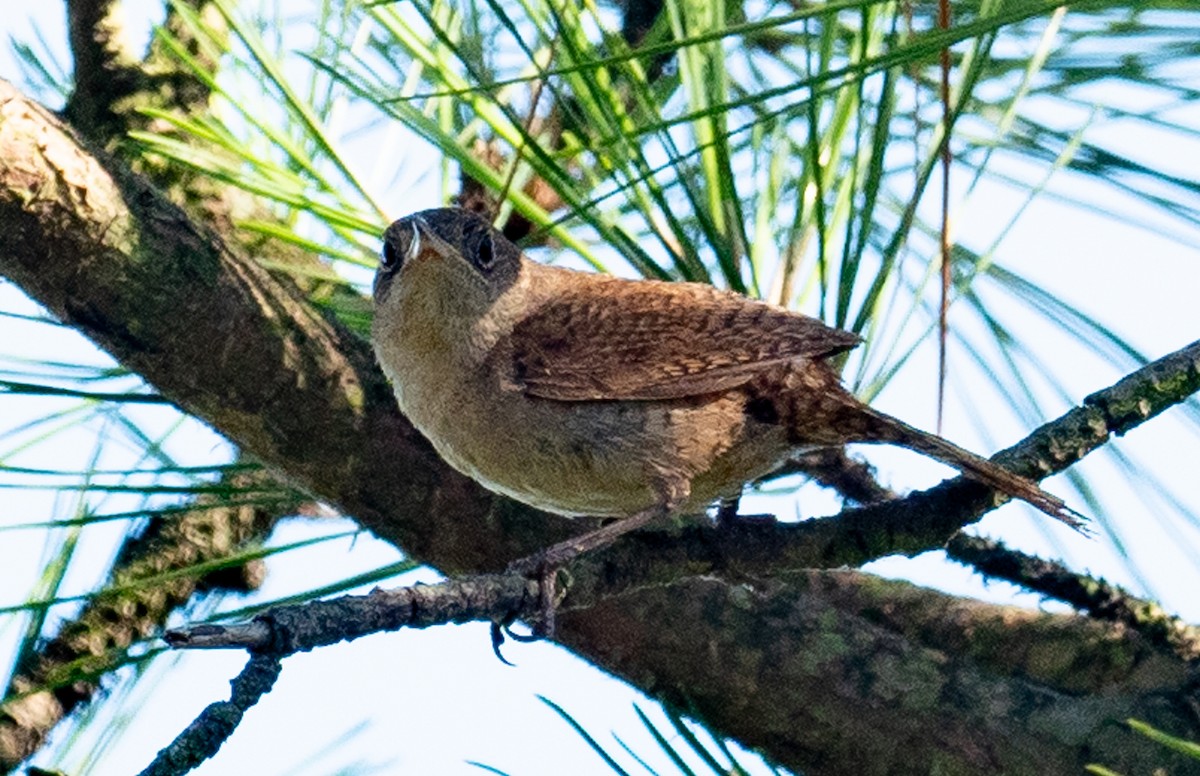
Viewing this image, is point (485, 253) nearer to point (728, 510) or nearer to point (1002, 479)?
point (728, 510)

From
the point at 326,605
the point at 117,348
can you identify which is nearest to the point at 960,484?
the point at 326,605

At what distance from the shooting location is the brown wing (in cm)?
249

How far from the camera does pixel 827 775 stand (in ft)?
7.97

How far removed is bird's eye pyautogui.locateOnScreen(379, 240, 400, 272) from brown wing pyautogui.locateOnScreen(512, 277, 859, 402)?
22cm

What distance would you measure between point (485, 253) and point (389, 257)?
0.53 feet

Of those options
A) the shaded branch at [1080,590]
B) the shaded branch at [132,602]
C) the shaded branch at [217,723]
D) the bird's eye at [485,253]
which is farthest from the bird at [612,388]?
the shaded branch at [217,723]

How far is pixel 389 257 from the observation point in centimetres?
259

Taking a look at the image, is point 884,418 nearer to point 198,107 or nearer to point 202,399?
point 202,399

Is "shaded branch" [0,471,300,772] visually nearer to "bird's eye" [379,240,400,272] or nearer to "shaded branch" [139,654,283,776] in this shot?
"bird's eye" [379,240,400,272]

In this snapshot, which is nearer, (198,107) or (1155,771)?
(1155,771)

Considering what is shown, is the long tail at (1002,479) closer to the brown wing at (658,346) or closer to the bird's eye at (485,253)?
the brown wing at (658,346)

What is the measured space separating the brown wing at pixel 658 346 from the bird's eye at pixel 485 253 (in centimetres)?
12

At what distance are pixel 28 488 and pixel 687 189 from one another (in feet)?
3.30

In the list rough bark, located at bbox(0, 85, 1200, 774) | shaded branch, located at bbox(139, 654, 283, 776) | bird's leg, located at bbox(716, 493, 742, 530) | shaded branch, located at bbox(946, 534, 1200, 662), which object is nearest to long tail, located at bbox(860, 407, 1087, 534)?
rough bark, located at bbox(0, 85, 1200, 774)
